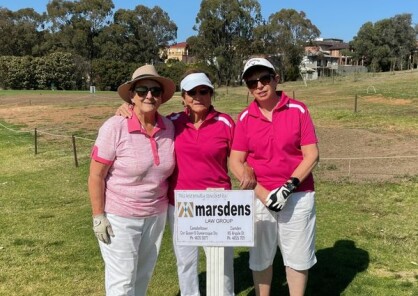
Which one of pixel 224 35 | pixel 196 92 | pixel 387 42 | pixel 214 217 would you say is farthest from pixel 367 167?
pixel 387 42

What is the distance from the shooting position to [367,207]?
705 cm

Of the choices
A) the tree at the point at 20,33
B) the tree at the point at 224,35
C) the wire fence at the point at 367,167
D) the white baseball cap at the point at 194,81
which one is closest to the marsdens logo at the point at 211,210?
the white baseball cap at the point at 194,81

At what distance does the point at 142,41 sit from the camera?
74.4 meters

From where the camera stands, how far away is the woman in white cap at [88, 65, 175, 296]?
300 centimetres

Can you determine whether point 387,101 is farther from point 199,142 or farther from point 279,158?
point 199,142

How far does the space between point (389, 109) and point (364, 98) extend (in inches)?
236

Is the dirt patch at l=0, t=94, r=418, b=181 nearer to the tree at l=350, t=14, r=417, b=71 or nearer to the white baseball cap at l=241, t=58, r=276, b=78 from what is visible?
the white baseball cap at l=241, t=58, r=276, b=78

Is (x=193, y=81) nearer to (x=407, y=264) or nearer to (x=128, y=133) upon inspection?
(x=128, y=133)

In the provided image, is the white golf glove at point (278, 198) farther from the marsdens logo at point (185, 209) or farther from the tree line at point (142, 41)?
the tree line at point (142, 41)

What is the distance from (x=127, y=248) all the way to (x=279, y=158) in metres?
1.17

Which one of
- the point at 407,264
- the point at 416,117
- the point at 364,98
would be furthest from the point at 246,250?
the point at 364,98

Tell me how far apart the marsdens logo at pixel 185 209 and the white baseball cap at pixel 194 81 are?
2.53ft

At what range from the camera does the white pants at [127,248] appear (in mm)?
3096

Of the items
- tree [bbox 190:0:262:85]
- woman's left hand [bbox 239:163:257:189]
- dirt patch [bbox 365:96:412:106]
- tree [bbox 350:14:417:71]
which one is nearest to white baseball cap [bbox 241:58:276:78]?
woman's left hand [bbox 239:163:257:189]
